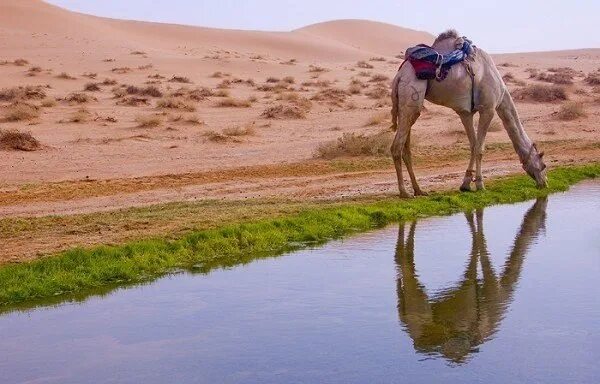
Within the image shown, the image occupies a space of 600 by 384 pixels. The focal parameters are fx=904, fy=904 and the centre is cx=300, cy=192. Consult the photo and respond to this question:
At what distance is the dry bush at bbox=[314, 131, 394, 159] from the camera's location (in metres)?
21.3

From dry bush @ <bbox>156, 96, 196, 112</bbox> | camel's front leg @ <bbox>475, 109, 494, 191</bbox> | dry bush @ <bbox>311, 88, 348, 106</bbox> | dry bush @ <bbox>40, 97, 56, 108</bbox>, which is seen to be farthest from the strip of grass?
dry bush @ <bbox>311, 88, 348, 106</bbox>

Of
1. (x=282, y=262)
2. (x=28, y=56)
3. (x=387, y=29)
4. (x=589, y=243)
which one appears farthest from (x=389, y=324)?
(x=387, y=29)

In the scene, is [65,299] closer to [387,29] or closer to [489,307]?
[489,307]

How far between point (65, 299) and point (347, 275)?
303cm

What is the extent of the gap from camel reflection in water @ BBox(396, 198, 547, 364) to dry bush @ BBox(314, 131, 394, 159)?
9492 millimetres

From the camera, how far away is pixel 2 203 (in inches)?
599

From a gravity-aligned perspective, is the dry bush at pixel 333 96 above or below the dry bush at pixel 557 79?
below

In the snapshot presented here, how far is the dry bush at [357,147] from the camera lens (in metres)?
21.3

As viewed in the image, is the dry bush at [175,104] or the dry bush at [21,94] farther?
the dry bush at [21,94]

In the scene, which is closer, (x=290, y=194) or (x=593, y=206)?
(x=593, y=206)

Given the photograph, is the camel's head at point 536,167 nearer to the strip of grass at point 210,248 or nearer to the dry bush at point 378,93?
the strip of grass at point 210,248

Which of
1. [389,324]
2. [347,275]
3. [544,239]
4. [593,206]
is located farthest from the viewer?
[593,206]

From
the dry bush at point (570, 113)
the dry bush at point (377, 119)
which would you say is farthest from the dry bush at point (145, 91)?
the dry bush at point (570, 113)

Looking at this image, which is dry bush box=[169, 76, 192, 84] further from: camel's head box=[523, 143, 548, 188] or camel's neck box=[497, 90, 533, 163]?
camel's head box=[523, 143, 548, 188]
